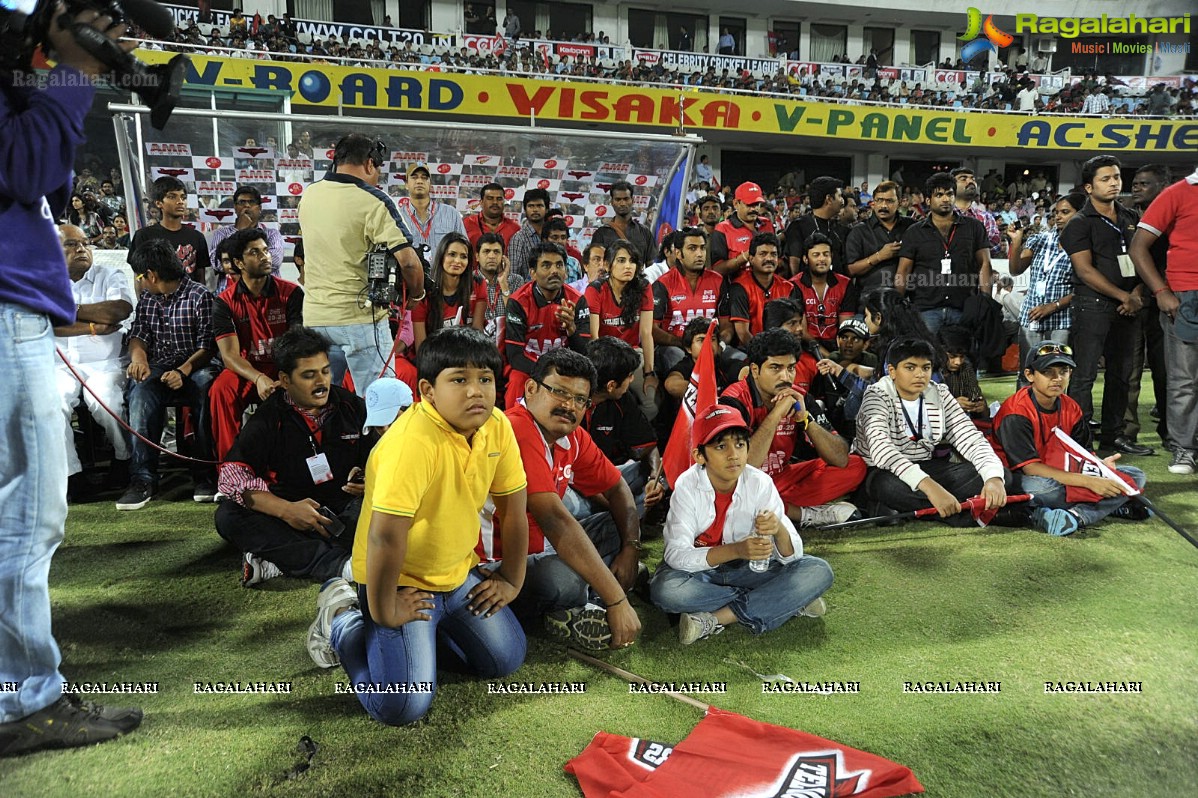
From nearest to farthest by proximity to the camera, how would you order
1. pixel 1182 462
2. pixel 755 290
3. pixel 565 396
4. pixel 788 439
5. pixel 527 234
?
pixel 565 396 → pixel 788 439 → pixel 1182 462 → pixel 755 290 → pixel 527 234

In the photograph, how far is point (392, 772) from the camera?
6.91 feet

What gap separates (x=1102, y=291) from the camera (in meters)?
5.07

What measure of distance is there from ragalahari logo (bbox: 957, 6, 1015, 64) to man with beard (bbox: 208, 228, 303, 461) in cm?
2405

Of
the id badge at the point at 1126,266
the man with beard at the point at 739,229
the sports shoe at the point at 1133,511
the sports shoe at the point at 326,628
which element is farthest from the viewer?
the man with beard at the point at 739,229

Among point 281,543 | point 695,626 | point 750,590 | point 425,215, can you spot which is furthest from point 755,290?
point 281,543

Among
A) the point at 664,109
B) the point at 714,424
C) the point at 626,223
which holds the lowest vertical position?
the point at 714,424

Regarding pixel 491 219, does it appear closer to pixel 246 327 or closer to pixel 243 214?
pixel 243 214

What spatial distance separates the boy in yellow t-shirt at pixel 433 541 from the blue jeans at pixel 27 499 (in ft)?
2.48

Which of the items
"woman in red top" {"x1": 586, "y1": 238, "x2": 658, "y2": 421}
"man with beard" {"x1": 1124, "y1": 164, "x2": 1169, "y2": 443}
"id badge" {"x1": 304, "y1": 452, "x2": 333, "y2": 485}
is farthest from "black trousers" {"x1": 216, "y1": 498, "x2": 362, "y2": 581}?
"man with beard" {"x1": 1124, "y1": 164, "x2": 1169, "y2": 443}

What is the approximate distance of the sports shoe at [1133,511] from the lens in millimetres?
4141

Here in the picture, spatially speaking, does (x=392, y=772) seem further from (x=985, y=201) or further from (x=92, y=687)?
(x=985, y=201)

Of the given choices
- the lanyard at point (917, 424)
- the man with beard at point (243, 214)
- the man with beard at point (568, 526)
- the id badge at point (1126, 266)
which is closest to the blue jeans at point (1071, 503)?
the lanyard at point (917, 424)

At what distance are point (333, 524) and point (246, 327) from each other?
1.75 meters

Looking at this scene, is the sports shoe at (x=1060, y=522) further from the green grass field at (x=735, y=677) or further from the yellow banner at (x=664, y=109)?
the yellow banner at (x=664, y=109)
